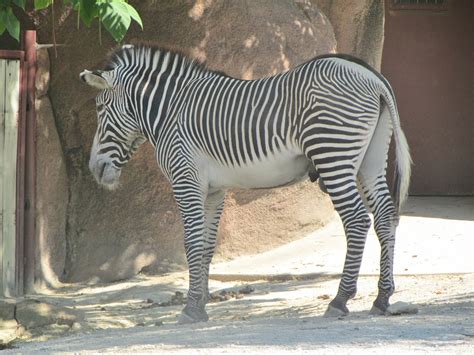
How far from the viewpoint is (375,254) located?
34.5 feet

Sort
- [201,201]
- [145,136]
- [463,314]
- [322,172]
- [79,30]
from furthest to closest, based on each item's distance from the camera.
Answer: [79,30] < [145,136] < [201,201] < [322,172] < [463,314]

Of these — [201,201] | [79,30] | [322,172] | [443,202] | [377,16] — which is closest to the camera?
[322,172]

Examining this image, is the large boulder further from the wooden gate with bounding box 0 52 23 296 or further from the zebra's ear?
the zebra's ear

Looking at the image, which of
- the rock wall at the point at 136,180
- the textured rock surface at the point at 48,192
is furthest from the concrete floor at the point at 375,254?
the textured rock surface at the point at 48,192

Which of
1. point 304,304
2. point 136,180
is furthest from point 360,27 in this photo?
point 304,304

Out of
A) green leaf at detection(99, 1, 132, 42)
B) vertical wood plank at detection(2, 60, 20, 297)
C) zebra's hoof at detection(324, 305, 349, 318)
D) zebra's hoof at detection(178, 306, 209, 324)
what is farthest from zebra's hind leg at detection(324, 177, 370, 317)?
vertical wood plank at detection(2, 60, 20, 297)

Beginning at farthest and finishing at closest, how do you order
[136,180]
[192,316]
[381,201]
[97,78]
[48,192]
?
[136,180] → [48,192] → [97,78] → [192,316] → [381,201]

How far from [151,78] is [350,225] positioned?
2430 mm

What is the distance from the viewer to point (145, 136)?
9.05 m

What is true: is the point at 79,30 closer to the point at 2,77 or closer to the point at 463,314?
the point at 2,77

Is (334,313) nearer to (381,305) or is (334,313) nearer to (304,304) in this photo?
(381,305)

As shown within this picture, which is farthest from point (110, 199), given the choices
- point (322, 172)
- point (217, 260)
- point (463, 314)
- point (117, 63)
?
point (463, 314)

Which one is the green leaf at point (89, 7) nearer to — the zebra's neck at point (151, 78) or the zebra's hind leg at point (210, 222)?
the zebra's neck at point (151, 78)

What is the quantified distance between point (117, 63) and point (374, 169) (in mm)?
2641
